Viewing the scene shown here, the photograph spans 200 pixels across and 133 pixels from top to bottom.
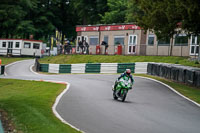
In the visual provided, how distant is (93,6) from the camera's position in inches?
3076

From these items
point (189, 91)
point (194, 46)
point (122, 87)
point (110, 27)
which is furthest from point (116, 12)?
point (122, 87)

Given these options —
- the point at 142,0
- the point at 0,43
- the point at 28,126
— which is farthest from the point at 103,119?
the point at 0,43

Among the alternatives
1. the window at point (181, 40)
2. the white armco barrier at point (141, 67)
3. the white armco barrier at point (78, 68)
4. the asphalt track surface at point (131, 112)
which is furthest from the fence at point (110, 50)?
the asphalt track surface at point (131, 112)

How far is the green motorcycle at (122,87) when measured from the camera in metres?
17.7

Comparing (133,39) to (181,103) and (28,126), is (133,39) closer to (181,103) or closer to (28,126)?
(181,103)

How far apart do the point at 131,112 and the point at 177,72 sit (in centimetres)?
1325

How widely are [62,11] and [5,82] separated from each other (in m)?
61.2

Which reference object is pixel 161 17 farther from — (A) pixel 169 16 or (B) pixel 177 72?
(B) pixel 177 72

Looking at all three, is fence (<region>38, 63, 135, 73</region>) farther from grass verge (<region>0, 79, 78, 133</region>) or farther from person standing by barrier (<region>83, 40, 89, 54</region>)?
grass verge (<region>0, 79, 78, 133</region>)

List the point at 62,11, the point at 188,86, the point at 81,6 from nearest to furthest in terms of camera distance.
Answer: the point at 188,86
the point at 81,6
the point at 62,11

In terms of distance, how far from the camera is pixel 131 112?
14375 millimetres

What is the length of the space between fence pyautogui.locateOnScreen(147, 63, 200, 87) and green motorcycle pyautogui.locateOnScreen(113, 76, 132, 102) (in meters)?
6.95

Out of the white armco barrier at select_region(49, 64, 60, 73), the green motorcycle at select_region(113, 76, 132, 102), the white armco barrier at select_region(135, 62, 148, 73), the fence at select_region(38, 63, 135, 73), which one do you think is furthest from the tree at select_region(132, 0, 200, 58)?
the white armco barrier at select_region(49, 64, 60, 73)

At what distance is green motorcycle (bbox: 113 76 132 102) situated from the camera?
17688 millimetres
